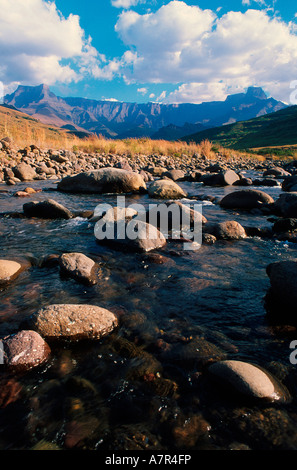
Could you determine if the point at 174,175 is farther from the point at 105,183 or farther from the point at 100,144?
the point at 100,144

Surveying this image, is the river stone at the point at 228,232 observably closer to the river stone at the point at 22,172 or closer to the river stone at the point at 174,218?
the river stone at the point at 174,218

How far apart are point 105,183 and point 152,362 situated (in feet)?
28.2

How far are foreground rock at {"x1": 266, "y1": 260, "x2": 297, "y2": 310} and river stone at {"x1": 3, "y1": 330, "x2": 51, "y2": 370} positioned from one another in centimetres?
238

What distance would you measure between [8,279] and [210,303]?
8.36 feet

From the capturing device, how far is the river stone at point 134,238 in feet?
14.4

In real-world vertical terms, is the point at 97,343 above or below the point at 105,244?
below

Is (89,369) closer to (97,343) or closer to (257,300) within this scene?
(97,343)

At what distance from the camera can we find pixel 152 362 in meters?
2.09

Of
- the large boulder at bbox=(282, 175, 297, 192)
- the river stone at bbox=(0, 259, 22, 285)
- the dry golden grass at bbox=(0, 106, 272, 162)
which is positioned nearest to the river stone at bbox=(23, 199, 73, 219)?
the river stone at bbox=(0, 259, 22, 285)

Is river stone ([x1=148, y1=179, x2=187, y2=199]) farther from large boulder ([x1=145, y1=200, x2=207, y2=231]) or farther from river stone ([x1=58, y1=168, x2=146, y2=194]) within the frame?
large boulder ([x1=145, y1=200, x2=207, y2=231])

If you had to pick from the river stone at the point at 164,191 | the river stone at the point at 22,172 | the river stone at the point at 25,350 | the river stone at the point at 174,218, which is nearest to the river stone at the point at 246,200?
the river stone at the point at 164,191

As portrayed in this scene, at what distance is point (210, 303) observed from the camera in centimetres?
294

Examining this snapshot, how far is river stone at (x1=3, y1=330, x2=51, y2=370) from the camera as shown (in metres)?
1.97
